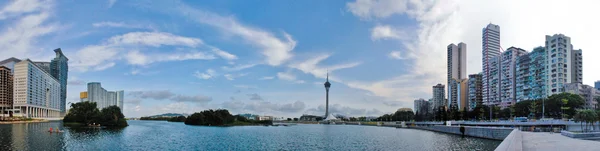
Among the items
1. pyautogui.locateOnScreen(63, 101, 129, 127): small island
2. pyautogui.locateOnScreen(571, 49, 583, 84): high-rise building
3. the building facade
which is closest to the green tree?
pyautogui.locateOnScreen(63, 101, 129, 127): small island

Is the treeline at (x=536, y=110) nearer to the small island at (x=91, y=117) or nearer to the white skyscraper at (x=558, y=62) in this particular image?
the white skyscraper at (x=558, y=62)

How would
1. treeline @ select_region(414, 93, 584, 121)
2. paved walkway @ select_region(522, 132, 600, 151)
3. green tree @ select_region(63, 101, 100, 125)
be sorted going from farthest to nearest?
treeline @ select_region(414, 93, 584, 121) → green tree @ select_region(63, 101, 100, 125) → paved walkway @ select_region(522, 132, 600, 151)

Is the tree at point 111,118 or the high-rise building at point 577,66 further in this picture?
the high-rise building at point 577,66

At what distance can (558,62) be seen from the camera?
500ft

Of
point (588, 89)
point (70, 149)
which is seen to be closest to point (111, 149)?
point (70, 149)

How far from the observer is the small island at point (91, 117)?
121375mm

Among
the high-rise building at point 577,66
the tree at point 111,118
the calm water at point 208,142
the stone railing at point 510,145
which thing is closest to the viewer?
the stone railing at point 510,145

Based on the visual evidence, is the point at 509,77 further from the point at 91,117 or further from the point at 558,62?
the point at 91,117

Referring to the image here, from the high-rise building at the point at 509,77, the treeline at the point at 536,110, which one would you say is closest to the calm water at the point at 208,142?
the treeline at the point at 536,110

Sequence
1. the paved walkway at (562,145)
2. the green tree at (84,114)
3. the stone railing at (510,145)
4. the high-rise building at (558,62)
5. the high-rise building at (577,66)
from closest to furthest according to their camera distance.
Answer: the stone railing at (510,145) < the paved walkway at (562,145) < the green tree at (84,114) < the high-rise building at (558,62) < the high-rise building at (577,66)

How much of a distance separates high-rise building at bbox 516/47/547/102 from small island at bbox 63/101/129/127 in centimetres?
16487

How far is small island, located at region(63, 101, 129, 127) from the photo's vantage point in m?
121

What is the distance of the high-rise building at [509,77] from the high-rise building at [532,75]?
762 centimetres

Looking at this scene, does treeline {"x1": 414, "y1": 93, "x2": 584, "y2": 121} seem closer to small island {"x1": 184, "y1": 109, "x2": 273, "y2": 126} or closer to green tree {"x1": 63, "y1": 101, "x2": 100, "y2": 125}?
small island {"x1": 184, "y1": 109, "x2": 273, "y2": 126}
